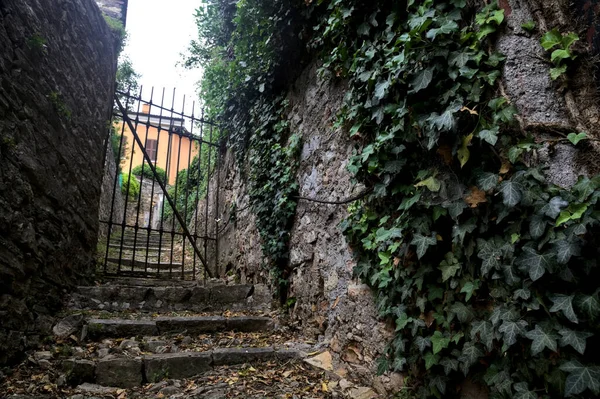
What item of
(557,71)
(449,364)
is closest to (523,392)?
(449,364)

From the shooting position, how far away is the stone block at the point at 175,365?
218cm

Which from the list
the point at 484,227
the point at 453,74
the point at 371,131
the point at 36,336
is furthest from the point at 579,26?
the point at 36,336

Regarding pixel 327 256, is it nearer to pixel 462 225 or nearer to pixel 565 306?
pixel 462 225

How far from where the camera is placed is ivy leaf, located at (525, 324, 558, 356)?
116cm

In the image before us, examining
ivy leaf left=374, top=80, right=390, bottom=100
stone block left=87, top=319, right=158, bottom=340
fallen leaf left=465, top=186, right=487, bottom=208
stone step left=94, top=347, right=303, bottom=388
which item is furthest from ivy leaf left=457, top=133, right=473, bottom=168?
stone block left=87, top=319, right=158, bottom=340

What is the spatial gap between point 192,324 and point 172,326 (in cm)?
15

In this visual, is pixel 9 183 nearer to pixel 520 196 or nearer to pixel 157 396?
pixel 157 396

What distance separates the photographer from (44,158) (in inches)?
96.7

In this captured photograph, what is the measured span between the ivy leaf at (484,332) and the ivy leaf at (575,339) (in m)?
0.22

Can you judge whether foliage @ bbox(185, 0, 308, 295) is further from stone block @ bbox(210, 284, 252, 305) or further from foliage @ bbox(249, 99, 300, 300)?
stone block @ bbox(210, 284, 252, 305)

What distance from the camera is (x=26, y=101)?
2230 mm

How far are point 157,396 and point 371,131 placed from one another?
6.23 ft

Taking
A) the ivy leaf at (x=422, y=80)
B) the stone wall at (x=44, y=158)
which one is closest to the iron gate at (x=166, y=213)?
the stone wall at (x=44, y=158)

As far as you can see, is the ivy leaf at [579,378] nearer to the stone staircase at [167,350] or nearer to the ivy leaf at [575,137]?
the ivy leaf at [575,137]
